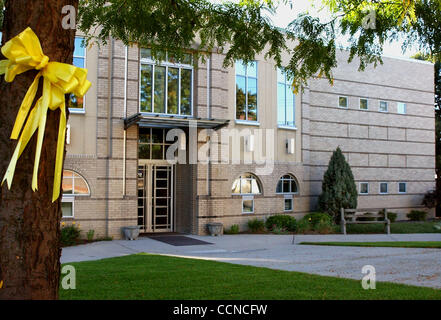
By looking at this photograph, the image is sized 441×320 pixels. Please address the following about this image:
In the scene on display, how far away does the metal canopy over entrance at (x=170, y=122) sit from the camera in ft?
50.6

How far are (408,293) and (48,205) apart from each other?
18.1 feet

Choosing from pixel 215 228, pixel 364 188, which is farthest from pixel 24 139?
pixel 364 188

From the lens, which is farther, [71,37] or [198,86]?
[198,86]

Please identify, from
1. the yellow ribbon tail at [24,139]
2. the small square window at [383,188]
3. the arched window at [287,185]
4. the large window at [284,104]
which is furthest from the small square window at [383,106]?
the yellow ribbon tail at [24,139]

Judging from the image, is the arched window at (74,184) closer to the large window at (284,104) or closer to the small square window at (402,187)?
the large window at (284,104)

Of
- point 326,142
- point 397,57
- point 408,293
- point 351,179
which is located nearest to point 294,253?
point 408,293

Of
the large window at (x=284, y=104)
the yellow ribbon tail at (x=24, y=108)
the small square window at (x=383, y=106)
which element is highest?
the small square window at (x=383, y=106)

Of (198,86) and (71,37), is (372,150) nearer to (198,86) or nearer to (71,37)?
(198,86)

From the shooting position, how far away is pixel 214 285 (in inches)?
286

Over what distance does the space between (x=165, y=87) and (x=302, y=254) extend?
8.22 metres

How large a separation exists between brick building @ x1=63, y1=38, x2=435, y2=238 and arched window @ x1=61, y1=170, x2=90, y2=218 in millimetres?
33

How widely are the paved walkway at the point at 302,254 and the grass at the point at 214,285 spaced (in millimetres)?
1076

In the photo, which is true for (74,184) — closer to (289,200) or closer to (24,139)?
(289,200)

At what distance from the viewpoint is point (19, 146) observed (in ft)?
9.52
